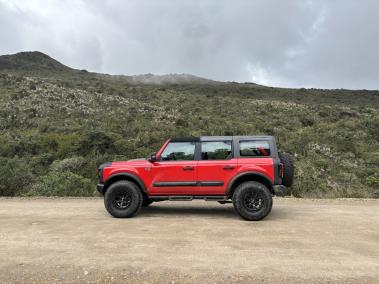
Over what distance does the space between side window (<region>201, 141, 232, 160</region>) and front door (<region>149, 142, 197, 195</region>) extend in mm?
253

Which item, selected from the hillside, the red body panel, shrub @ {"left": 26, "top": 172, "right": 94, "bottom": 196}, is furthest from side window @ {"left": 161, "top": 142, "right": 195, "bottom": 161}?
the hillside

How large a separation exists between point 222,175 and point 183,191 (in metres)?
0.96

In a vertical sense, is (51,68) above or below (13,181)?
above

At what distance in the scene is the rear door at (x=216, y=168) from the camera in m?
8.19

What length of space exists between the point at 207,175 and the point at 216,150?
0.62 m

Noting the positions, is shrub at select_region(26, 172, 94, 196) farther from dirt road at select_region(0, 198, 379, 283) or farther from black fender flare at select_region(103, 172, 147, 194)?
black fender flare at select_region(103, 172, 147, 194)

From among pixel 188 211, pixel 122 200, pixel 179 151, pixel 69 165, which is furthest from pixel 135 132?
pixel 179 151

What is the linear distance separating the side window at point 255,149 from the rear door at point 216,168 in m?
0.27

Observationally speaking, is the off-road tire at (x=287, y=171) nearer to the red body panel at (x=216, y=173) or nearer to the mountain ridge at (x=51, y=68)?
the red body panel at (x=216, y=173)

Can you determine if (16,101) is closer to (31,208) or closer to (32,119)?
(32,119)

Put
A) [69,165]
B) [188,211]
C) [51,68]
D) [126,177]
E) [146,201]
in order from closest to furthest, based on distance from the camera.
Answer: [126,177] < [188,211] < [146,201] < [69,165] < [51,68]

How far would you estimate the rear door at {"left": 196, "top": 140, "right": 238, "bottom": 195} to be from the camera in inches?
322

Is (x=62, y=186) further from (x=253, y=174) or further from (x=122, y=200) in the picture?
(x=253, y=174)

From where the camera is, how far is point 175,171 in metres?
8.37
